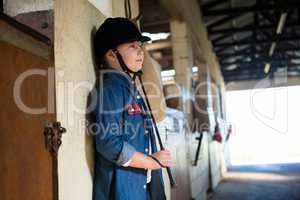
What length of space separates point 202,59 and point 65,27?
4664mm

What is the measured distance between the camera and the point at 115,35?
1.22 m

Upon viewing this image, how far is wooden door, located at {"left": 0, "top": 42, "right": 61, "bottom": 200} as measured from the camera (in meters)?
0.79

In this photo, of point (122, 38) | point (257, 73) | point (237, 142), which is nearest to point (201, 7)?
point (122, 38)

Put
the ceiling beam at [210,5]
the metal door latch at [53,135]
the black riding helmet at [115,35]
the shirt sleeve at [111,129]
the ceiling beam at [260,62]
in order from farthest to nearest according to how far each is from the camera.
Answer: the ceiling beam at [260,62]
the ceiling beam at [210,5]
the black riding helmet at [115,35]
the shirt sleeve at [111,129]
the metal door latch at [53,135]

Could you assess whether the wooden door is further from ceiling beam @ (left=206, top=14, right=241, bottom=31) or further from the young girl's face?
ceiling beam @ (left=206, top=14, right=241, bottom=31)

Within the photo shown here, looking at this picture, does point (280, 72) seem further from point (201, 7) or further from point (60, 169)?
point (60, 169)

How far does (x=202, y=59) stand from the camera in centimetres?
562

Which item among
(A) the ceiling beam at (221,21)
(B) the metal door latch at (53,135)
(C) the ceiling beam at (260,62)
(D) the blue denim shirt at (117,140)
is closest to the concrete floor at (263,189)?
(A) the ceiling beam at (221,21)

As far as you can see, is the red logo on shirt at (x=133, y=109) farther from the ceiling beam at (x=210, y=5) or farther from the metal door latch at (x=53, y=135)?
the ceiling beam at (x=210, y=5)

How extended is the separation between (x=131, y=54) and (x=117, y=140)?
1.04ft

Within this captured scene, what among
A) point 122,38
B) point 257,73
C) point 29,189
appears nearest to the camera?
point 29,189

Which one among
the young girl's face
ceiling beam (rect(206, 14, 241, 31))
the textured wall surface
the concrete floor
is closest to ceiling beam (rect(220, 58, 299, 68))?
ceiling beam (rect(206, 14, 241, 31))

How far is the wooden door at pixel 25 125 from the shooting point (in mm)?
793

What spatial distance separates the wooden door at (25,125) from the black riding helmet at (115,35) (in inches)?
11.0
